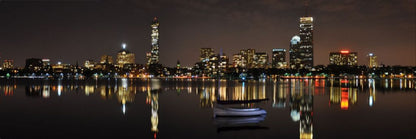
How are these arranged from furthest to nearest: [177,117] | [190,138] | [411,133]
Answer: [177,117], [411,133], [190,138]

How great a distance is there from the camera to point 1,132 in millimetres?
26734

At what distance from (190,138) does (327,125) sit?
42.3 feet

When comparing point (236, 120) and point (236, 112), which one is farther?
point (236, 112)

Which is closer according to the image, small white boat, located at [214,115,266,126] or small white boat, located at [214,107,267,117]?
small white boat, located at [214,115,266,126]

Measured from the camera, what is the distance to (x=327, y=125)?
3081cm

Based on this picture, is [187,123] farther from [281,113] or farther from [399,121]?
[399,121]

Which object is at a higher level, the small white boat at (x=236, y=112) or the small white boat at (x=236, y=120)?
the small white boat at (x=236, y=112)

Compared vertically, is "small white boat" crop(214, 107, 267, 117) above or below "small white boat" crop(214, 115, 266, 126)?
above

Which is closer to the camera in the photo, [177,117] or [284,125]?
[284,125]

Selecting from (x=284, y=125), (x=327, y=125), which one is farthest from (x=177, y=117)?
(x=327, y=125)

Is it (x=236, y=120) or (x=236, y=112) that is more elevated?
(x=236, y=112)

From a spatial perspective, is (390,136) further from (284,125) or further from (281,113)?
(281,113)

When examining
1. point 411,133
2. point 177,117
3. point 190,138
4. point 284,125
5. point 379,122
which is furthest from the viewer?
point 177,117

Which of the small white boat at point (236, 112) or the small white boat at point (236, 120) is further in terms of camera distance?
the small white boat at point (236, 112)
